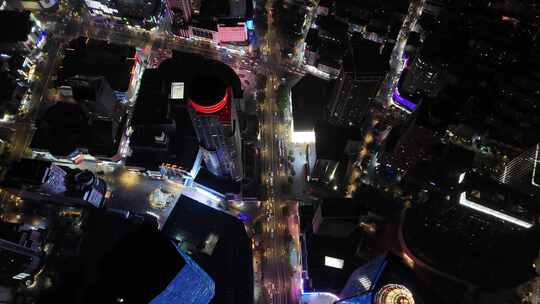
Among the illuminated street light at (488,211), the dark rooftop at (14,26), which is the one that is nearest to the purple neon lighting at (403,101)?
the illuminated street light at (488,211)

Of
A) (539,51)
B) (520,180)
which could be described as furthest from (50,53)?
(539,51)

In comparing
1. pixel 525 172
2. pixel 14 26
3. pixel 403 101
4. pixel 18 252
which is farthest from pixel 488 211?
pixel 14 26

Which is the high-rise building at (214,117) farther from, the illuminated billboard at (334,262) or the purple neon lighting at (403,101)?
the purple neon lighting at (403,101)

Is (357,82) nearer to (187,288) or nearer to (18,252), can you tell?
(187,288)

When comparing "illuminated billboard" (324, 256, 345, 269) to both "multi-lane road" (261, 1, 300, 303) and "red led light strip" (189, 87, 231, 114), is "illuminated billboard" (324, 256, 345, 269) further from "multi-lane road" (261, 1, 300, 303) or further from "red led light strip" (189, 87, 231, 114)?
"red led light strip" (189, 87, 231, 114)

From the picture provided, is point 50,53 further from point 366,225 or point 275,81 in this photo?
point 366,225
